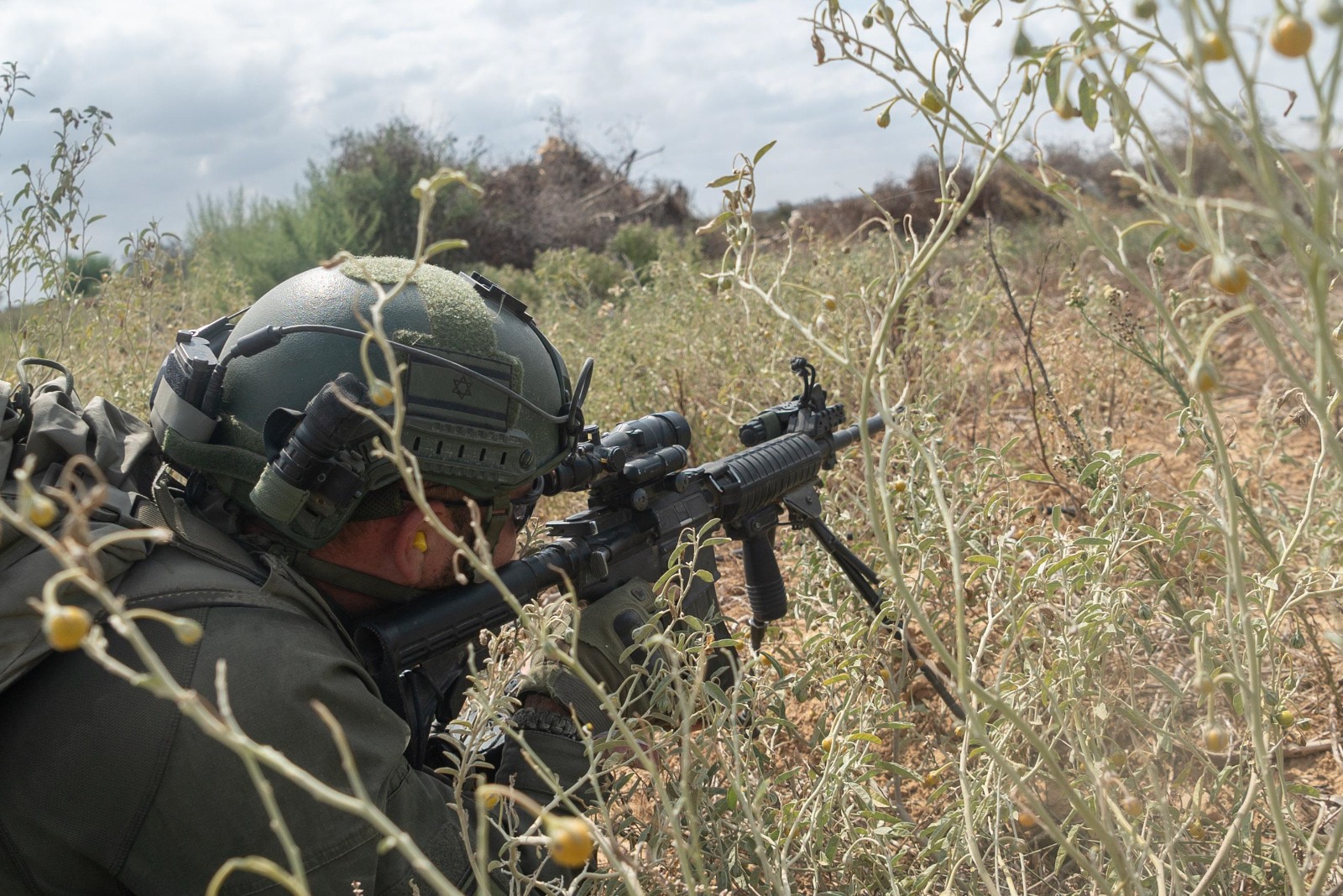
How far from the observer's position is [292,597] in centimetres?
179

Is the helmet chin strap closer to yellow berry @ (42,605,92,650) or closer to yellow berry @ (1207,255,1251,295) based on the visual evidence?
yellow berry @ (42,605,92,650)

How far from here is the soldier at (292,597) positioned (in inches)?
60.2

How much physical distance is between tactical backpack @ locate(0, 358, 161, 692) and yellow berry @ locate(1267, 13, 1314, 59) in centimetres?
124

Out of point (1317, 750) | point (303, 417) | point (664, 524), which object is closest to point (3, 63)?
point (303, 417)

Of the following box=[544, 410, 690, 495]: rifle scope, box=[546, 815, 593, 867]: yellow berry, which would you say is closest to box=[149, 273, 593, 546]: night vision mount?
box=[544, 410, 690, 495]: rifle scope

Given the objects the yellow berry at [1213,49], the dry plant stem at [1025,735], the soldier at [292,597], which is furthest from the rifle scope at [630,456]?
the yellow berry at [1213,49]

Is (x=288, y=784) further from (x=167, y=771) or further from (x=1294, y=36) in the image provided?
(x=1294, y=36)

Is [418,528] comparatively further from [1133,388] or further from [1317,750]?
[1133,388]

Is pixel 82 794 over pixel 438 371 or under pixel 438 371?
under

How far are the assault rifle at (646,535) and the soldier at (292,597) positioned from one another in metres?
0.07

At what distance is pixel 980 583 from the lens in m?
2.89

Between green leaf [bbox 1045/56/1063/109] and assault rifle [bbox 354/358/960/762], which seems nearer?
green leaf [bbox 1045/56/1063/109]

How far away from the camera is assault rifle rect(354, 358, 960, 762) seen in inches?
78.8

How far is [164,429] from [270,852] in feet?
2.49
